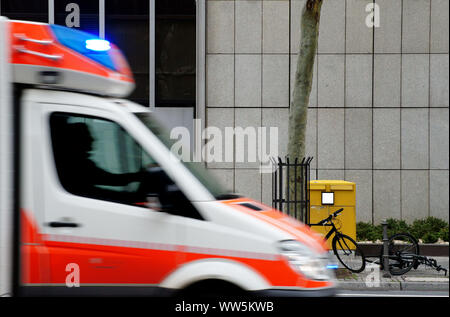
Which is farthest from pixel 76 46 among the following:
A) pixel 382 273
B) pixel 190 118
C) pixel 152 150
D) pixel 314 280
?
pixel 190 118

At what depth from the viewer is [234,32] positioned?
1449cm

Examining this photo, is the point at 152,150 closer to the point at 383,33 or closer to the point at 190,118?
the point at 190,118

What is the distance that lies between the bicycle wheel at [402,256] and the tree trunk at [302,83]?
175cm

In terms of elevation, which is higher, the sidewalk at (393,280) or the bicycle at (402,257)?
the bicycle at (402,257)

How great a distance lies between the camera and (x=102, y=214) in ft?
15.0

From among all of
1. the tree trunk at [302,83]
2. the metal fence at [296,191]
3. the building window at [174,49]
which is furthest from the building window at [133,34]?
the metal fence at [296,191]

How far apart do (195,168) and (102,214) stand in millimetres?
897

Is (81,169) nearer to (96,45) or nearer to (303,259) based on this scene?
(96,45)

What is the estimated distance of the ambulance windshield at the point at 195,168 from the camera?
488cm

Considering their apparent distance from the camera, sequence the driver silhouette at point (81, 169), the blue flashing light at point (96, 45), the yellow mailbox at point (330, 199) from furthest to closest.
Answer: the yellow mailbox at point (330, 199) < the blue flashing light at point (96, 45) < the driver silhouette at point (81, 169)

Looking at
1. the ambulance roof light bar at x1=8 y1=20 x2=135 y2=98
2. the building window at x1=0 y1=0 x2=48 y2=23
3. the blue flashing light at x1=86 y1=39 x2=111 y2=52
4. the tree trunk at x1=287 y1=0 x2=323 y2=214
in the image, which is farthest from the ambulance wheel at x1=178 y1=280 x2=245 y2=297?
the building window at x1=0 y1=0 x2=48 y2=23

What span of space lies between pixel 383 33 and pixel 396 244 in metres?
5.78

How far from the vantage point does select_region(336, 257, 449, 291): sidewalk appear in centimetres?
928

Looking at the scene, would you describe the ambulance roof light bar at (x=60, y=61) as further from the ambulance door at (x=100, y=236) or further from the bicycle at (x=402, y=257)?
the bicycle at (x=402, y=257)
